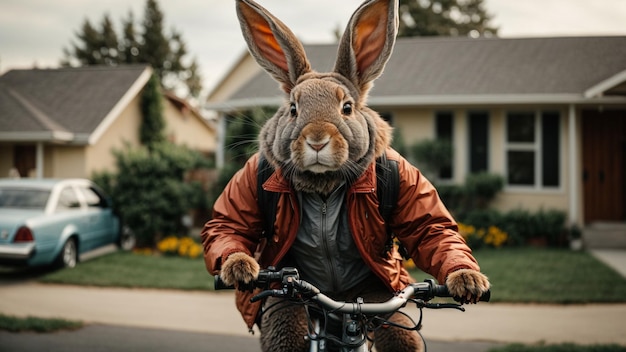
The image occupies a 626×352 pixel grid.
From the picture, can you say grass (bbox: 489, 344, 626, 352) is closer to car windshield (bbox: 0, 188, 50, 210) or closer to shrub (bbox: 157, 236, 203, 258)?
shrub (bbox: 157, 236, 203, 258)

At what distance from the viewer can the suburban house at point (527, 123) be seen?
12273mm

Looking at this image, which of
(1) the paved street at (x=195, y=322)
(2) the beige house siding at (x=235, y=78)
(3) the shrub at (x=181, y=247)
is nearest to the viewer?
(1) the paved street at (x=195, y=322)

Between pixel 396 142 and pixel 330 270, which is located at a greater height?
pixel 396 142

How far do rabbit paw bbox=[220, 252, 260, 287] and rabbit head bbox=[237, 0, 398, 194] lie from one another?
1.37ft

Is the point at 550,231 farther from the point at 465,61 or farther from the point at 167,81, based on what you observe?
the point at 167,81

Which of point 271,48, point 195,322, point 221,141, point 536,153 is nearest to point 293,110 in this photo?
A: point 271,48

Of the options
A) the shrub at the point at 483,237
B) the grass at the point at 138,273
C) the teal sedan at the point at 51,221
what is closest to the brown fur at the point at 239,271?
the grass at the point at 138,273

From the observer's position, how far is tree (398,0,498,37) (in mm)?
30453

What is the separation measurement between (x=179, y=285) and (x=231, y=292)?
0.76 meters

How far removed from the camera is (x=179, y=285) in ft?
27.1

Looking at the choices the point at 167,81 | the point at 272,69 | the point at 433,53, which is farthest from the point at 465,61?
the point at 167,81

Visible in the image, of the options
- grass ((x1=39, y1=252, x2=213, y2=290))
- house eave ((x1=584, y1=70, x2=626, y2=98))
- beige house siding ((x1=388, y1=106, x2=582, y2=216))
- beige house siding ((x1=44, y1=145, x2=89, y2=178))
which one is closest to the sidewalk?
grass ((x1=39, y1=252, x2=213, y2=290))

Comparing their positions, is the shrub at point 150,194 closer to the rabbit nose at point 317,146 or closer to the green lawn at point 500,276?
the green lawn at point 500,276

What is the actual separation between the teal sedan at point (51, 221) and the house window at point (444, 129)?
7.52 metres
